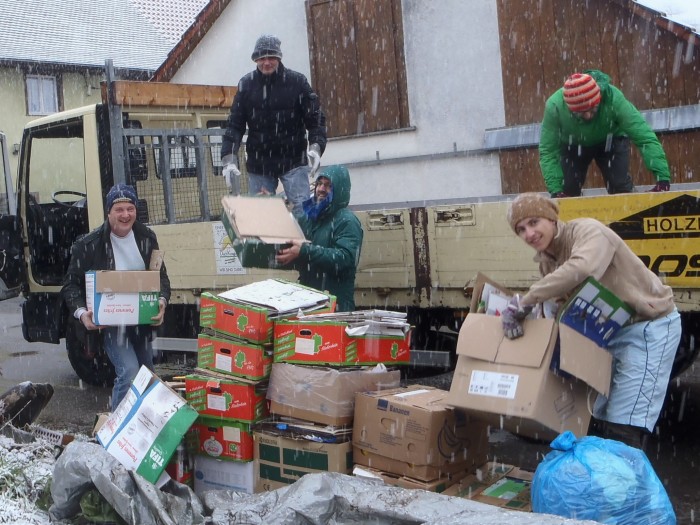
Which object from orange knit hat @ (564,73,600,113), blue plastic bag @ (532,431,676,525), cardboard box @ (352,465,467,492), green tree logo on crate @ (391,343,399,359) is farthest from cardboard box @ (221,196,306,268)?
blue plastic bag @ (532,431,676,525)

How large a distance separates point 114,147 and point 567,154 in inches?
139

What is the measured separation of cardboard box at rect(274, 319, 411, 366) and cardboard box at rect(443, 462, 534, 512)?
75 centimetres

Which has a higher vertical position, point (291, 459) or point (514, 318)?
point (514, 318)

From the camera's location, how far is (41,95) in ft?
84.6

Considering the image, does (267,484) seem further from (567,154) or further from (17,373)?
(17,373)

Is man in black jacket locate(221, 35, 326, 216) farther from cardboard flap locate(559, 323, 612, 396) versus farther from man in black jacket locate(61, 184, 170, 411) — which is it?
cardboard flap locate(559, 323, 612, 396)

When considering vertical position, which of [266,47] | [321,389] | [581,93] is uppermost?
[266,47]

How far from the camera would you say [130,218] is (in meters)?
5.14

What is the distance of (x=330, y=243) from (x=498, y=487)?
192 cm

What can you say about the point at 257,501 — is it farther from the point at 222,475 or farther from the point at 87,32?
the point at 87,32

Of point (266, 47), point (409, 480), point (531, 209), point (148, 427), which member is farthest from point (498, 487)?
point (266, 47)

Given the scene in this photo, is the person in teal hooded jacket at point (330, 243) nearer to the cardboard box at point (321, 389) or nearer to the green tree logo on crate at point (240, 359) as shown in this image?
the green tree logo on crate at point (240, 359)

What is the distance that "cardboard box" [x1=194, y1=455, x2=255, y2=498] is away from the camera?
14.9ft

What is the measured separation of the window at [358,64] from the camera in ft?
35.8
